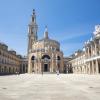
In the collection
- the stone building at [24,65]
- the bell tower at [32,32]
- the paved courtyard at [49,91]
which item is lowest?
the paved courtyard at [49,91]

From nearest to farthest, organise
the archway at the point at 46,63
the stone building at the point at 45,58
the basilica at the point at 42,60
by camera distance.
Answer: the basilica at the point at 42,60 < the stone building at the point at 45,58 < the archway at the point at 46,63

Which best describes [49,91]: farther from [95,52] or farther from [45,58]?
[45,58]

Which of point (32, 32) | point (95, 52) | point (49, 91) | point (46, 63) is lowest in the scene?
point (49, 91)

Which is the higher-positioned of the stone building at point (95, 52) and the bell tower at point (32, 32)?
the bell tower at point (32, 32)

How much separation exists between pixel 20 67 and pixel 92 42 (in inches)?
3202

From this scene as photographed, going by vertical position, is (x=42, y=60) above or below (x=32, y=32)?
below

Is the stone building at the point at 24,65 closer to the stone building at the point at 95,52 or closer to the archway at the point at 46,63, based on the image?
the archway at the point at 46,63

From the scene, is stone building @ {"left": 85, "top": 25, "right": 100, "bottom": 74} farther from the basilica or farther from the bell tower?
the bell tower

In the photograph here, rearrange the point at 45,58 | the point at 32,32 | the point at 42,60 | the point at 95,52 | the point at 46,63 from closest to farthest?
the point at 95,52 < the point at 42,60 < the point at 46,63 < the point at 45,58 < the point at 32,32

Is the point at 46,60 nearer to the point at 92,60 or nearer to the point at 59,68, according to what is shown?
the point at 59,68

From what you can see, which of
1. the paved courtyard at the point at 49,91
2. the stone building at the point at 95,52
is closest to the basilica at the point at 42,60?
the stone building at the point at 95,52

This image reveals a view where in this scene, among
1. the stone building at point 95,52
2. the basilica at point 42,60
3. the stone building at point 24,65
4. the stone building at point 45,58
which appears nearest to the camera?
the stone building at point 95,52

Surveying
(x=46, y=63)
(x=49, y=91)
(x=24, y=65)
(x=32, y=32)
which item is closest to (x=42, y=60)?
(x=46, y=63)

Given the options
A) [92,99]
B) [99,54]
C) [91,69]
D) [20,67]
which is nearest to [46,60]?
[20,67]
